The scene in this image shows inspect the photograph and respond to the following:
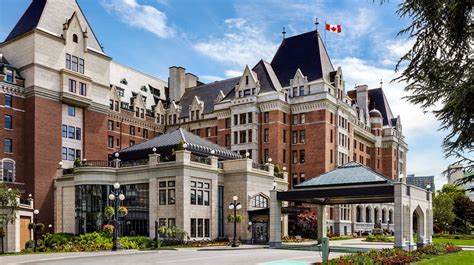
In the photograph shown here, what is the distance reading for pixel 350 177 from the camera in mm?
37250

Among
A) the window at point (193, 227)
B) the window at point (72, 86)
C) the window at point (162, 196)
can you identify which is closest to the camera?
the window at point (193, 227)

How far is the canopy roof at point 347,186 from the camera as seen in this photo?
3456 centimetres

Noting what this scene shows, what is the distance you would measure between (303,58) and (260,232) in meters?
30.3

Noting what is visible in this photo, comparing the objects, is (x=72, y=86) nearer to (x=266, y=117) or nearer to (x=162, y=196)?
(x=162, y=196)

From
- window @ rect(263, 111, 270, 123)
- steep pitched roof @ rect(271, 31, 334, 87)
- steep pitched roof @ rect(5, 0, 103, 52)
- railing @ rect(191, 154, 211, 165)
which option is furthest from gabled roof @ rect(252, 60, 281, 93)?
railing @ rect(191, 154, 211, 165)

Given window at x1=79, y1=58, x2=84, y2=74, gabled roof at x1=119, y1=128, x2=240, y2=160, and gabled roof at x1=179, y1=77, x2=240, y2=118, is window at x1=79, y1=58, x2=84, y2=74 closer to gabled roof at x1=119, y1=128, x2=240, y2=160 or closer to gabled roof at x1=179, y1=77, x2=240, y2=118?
gabled roof at x1=119, y1=128, x2=240, y2=160

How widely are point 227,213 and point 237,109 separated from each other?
79.6ft

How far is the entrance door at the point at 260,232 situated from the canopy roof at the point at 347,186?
9393mm

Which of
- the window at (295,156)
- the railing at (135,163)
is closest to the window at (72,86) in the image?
the railing at (135,163)

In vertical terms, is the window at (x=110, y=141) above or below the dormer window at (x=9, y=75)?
below

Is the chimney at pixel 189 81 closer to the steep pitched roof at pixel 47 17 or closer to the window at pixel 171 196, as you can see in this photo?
the steep pitched roof at pixel 47 17

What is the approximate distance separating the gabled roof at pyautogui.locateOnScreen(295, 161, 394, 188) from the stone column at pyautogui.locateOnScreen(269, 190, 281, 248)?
2.44 meters

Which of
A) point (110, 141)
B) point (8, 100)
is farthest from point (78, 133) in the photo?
point (110, 141)

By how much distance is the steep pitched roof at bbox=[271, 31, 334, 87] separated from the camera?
222ft
